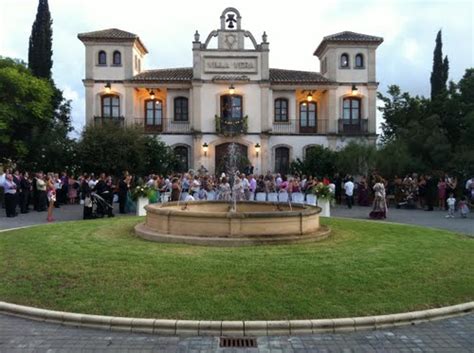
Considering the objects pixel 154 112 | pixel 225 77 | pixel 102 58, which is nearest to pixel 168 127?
pixel 154 112

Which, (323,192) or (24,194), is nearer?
(323,192)

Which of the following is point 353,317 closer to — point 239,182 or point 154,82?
point 239,182

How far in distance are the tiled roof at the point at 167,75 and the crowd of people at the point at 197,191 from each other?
13865 millimetres

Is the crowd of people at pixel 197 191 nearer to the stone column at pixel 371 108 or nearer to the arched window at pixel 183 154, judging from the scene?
the arched window at pixel 183 154

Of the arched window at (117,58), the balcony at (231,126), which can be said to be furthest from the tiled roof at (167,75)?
the balcony at (231,126)

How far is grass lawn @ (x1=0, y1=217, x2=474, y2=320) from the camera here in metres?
7.23

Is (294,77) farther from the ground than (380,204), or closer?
farther from the ground

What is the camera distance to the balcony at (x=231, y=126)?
3959 centimetres

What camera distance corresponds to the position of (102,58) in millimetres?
40406

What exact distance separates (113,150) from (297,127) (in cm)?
1779

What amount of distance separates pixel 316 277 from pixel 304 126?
34.6m

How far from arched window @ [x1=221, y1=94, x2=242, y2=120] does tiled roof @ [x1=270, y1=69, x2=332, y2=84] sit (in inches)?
129

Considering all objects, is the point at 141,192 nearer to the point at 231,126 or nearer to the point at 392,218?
the point at 392,218

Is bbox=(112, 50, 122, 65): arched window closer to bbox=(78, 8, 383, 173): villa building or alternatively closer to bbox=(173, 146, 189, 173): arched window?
bbox=(78, 8, 383, 173): villa building
